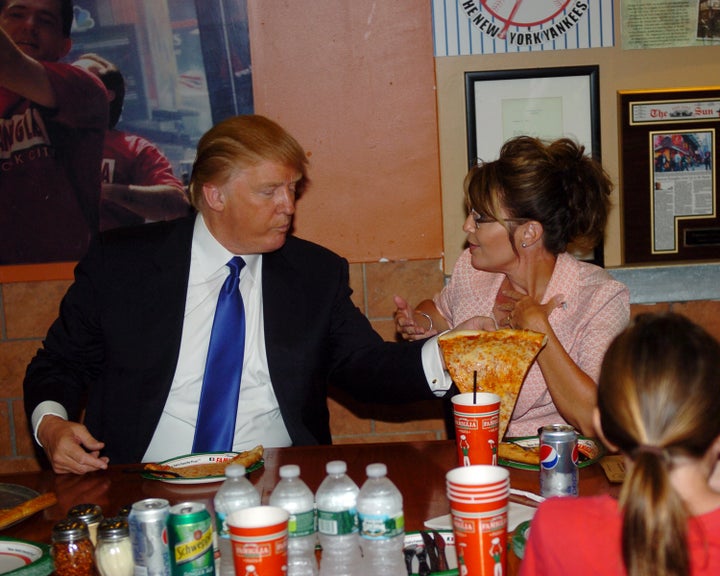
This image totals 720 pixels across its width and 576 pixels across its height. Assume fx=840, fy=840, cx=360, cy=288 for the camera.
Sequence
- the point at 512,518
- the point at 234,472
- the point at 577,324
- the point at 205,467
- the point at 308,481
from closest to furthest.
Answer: the point at 234,472, the point at 512,518, the point at 308,481, the point at 205,467, the point at 577,324

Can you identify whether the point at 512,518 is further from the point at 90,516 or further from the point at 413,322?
the point at 413,322

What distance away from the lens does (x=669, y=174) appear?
321 centimetres

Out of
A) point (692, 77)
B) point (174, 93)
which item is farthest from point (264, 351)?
point (692, 77)

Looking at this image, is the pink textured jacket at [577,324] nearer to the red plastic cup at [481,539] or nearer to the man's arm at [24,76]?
the red plastic cup at [481,539]

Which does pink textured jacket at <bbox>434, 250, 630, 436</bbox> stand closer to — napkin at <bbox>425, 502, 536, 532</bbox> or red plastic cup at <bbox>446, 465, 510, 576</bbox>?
napkin at <bbox>425, 502, 536, 532</bbox>

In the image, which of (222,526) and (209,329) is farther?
(209,329)

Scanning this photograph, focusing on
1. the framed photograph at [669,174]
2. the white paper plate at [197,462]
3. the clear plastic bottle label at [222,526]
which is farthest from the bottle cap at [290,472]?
the framed photograph at [669,174]

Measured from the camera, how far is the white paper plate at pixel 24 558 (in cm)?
146

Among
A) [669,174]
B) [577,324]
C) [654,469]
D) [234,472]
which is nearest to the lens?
[654,469]

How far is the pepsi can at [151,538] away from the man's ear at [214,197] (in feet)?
4.82

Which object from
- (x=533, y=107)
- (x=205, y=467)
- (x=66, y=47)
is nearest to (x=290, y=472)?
(x=205, y=467)

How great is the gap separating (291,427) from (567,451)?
3.57 feet

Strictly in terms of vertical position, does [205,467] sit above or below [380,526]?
below

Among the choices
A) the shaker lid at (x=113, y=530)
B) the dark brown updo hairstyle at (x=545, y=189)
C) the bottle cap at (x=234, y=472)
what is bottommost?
the shaker lid at (x=113, y=530)
